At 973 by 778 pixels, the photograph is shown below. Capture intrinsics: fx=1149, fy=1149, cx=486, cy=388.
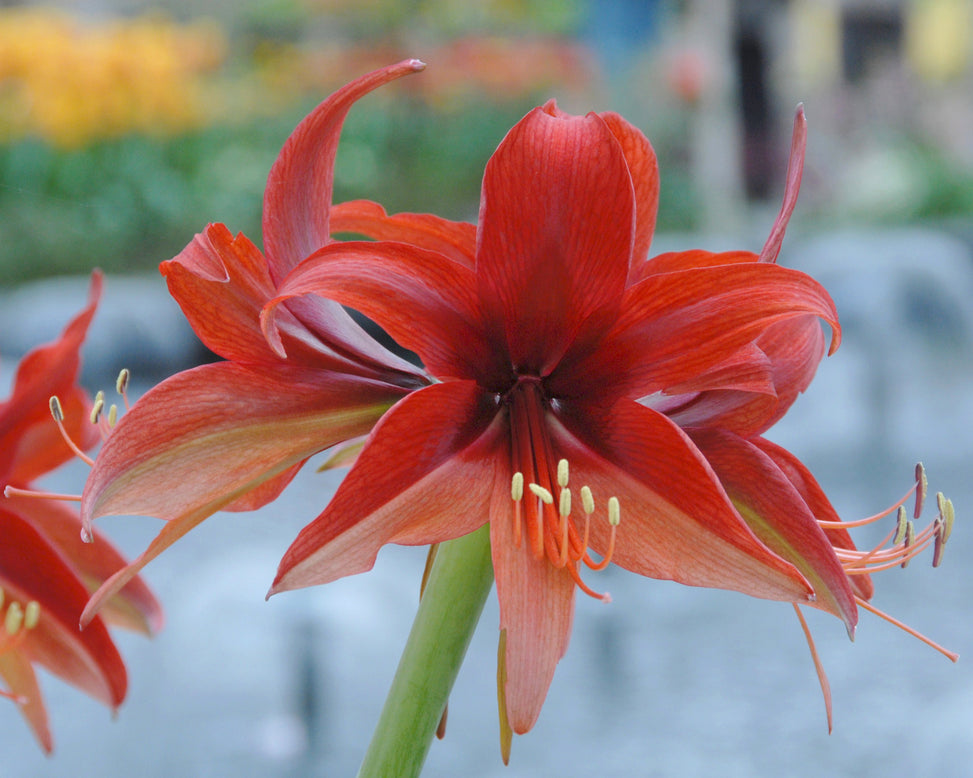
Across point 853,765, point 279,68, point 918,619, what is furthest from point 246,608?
point 279,68

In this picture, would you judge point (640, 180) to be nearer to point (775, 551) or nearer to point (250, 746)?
point (775, 551)

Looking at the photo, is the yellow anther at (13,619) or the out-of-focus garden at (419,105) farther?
the out-of-focus garden at (419,105)

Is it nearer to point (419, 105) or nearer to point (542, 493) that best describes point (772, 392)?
point (542, 493)

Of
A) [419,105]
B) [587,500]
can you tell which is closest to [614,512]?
[587,500]

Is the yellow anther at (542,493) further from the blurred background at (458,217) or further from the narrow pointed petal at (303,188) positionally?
the blurred background at (458,217)

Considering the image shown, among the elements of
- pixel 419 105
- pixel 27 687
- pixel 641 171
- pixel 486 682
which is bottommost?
pixel 486 682

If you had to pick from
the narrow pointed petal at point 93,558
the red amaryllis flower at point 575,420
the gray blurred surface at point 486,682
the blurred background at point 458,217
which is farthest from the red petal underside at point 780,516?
the gray blurred surface at point 486,682
